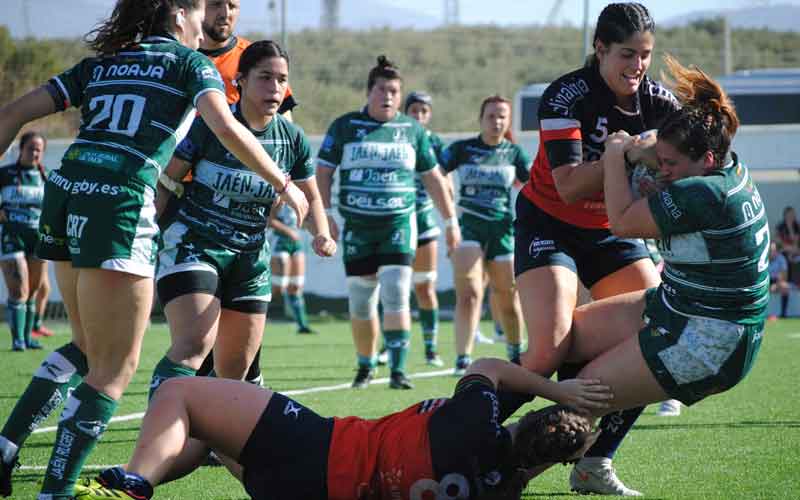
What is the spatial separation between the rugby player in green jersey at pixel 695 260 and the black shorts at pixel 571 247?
718 mm

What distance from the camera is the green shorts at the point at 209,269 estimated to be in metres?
5.22

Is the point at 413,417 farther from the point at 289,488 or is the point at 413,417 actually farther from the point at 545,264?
the point at 545,264

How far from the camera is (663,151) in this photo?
445 centimetres

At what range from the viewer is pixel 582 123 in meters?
5.17

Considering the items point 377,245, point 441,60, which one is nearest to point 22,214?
point 377,245

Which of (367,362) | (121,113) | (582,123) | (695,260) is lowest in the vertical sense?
(367,362)

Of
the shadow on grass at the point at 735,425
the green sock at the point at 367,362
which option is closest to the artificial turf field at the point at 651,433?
the shadow on grass at the point at 735,425

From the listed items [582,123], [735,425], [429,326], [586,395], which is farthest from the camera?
[429,326]

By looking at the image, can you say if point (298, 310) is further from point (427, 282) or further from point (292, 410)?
point (292, 410)

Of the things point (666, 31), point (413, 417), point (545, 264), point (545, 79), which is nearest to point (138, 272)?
point (413, 417)

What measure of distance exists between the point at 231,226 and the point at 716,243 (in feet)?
7.68

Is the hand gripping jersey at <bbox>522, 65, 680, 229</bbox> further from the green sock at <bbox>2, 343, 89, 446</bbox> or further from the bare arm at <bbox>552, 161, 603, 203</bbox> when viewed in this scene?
the green sock at <bbox>2, 343, 89, 446</bbox>

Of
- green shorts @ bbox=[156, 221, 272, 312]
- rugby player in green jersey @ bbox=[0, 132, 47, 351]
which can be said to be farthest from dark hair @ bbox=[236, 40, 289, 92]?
rugby player in green jersey @ bbox=[0, 132, 47, 351]

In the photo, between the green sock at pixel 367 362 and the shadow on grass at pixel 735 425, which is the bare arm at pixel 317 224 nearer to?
the shadow on grass at pixel 735 425
